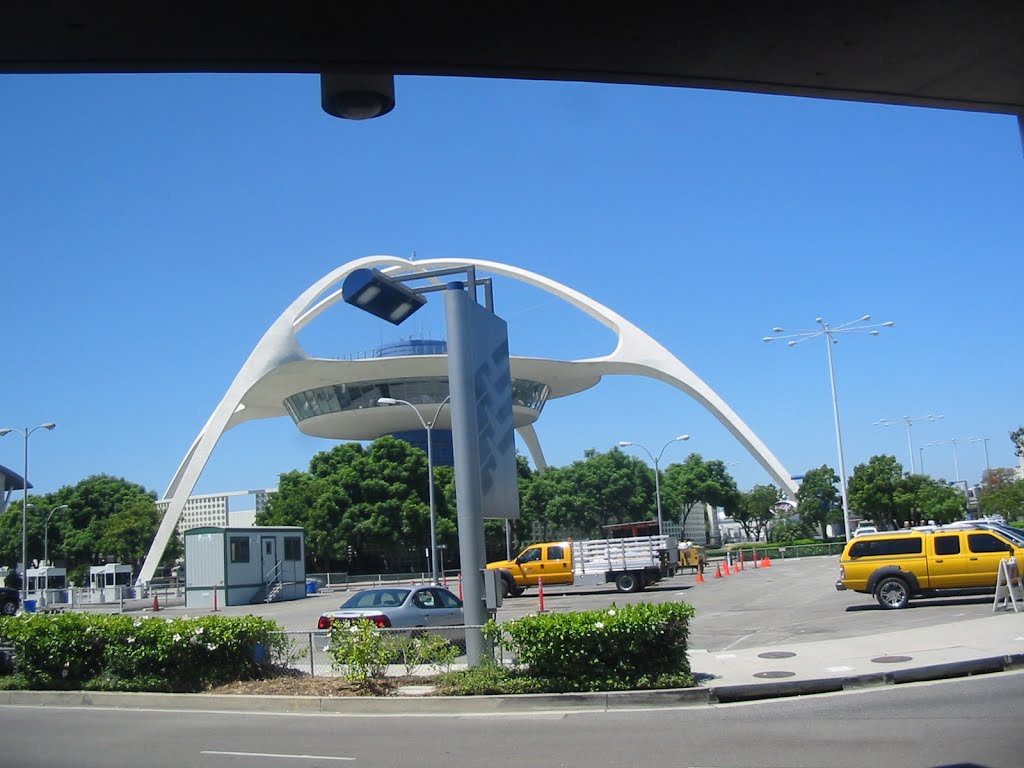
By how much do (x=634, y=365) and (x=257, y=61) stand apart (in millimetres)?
81870

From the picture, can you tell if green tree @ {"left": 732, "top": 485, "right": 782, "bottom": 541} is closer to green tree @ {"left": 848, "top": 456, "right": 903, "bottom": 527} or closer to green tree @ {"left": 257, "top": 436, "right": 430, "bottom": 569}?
green tree @ {"left": 848, "top": 456, "right": 903, "bottom": 527}

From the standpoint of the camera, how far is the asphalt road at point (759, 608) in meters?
20.2

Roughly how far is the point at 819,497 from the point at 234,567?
55.0m

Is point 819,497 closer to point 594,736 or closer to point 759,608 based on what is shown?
point 759,608

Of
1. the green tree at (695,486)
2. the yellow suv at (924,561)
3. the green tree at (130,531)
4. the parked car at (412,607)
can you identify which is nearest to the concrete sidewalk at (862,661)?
the yellow suv at (924,561)

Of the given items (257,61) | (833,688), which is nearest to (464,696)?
(833,688)

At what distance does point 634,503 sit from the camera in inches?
3346

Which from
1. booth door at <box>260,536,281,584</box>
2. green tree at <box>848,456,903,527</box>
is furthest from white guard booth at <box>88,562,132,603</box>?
green tree at <box>848,456,903,527</box>

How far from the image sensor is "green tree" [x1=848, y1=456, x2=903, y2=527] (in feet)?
233

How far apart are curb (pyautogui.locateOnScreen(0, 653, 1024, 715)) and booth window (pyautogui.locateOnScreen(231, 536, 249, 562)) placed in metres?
30.5

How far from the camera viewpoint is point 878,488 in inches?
2810

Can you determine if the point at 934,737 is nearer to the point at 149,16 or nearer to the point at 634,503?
the point at 149,16

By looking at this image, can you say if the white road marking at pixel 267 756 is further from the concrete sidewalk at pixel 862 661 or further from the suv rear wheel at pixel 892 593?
the suv rear wheel at pixel 892 593

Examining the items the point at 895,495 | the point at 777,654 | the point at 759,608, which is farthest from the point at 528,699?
the point at 895,495
